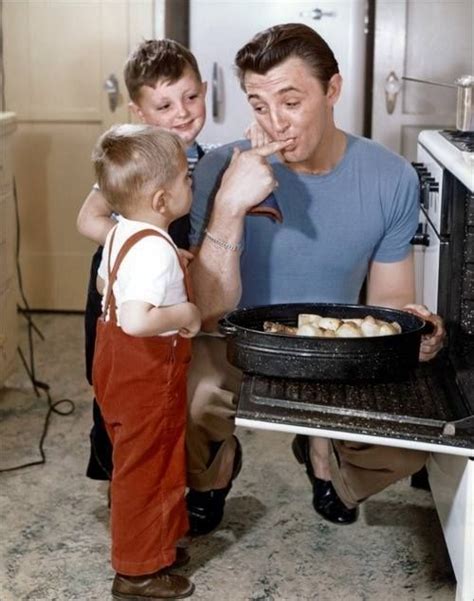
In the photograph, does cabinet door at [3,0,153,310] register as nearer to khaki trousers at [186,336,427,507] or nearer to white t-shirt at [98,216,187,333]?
khaki trousers at [186,336,427,507]

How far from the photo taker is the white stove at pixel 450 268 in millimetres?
1774

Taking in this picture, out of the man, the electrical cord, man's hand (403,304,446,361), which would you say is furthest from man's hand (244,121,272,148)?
the electrical cord

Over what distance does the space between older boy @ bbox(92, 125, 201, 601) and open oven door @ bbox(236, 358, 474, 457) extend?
226 mm

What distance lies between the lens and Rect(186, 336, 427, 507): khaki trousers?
7.15 ft

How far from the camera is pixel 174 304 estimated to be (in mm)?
1982

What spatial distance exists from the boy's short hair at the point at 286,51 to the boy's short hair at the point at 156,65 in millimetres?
291

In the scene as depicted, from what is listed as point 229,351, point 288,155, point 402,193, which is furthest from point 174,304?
point 402,193

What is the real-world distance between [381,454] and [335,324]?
343 millimetres

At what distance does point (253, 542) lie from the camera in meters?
2.38

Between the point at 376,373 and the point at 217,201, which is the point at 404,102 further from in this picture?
the point at 376,373

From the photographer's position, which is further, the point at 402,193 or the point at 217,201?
the point at 402,193

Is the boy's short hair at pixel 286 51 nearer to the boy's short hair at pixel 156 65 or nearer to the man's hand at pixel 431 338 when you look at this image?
the boy's short hair at pixel 156 65

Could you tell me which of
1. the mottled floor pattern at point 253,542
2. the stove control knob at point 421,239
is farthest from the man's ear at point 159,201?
the mottled floor pattern at point 253,542

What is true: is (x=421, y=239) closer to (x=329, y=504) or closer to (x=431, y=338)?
(x=431, y=338)
